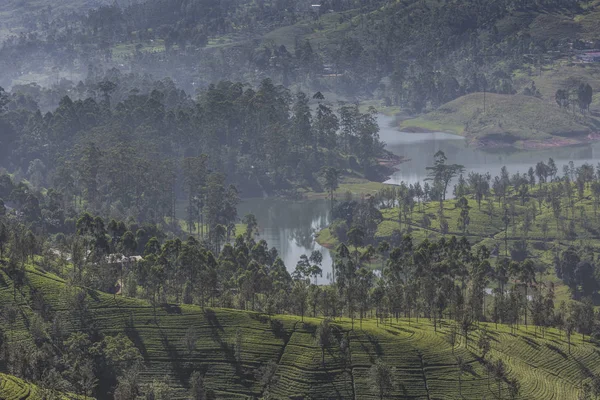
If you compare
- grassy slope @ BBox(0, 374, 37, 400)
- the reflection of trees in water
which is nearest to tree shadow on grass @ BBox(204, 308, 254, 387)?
grassy slope @ BBox(0, 374, 37, 400)

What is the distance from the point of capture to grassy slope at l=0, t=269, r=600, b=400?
91.4m

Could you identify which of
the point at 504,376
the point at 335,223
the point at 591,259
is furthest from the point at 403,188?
the point at 504,376

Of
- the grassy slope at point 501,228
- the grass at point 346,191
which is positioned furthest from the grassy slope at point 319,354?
the grass at point 346,191

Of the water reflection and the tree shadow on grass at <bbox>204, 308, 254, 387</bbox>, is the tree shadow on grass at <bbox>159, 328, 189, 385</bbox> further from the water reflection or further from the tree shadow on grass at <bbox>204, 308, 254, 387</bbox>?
the water reflection

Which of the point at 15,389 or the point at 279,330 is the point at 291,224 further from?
the point at 15,389

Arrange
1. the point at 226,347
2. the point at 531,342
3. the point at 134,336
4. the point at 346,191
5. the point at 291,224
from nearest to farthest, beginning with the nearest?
the point at 226,347 < the point at 134,336 < the point at 531,342 < the point at 291,224 < the point at 346,191

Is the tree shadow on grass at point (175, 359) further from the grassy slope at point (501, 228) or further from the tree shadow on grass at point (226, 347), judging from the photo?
the grassy slope at point (501, 228)

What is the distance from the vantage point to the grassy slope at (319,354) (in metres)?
91.4

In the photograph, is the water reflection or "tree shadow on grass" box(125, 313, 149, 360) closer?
"tree shadow on grass" box(125, 313, 149, 360)

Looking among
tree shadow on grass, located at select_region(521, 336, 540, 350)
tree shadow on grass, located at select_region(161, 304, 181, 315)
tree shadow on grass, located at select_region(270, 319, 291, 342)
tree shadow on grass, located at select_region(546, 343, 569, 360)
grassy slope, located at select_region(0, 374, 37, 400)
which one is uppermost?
tree shadow on grass, located at select_region(161, 304, 181, 315)

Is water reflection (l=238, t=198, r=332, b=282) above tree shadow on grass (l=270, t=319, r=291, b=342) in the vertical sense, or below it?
above

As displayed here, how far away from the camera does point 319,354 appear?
95.1m

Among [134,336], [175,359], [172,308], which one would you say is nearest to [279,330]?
[175,359]

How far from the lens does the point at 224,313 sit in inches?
4001
